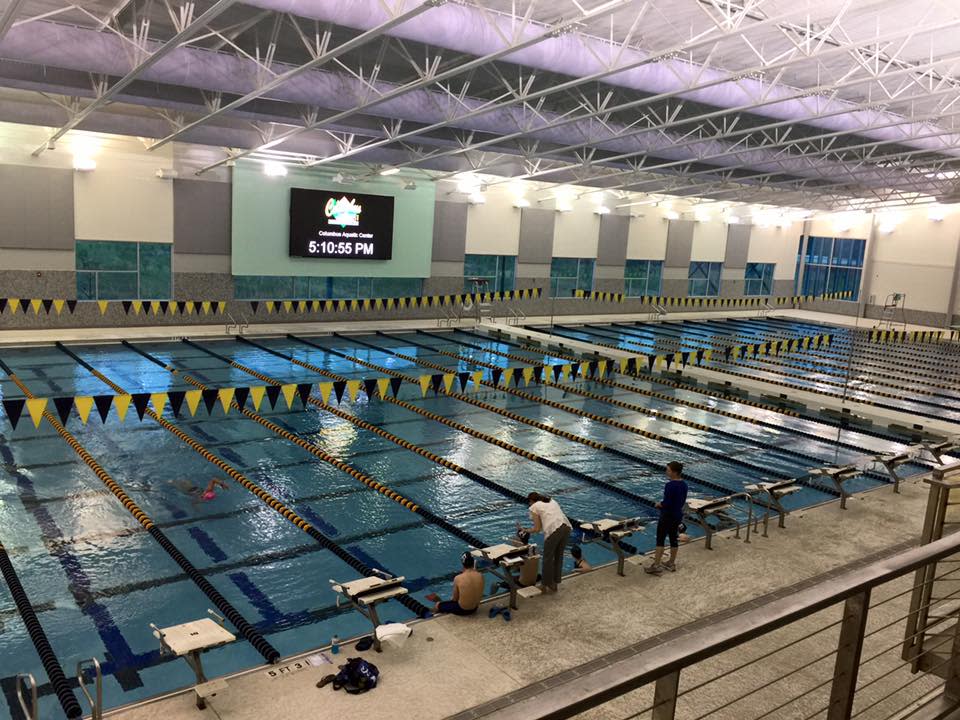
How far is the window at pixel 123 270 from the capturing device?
21.1 meters

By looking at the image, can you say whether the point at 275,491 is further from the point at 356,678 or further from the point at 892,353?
the point at 892,353

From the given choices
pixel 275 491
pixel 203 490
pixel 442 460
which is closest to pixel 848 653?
pixel 275 491

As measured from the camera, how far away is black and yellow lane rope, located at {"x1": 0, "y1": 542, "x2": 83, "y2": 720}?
534cm

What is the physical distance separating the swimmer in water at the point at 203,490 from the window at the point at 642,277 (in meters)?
25.5

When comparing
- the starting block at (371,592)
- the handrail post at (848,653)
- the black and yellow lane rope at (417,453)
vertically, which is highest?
the handrail post at (848,653)

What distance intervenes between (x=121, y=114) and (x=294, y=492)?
12874 millimetres

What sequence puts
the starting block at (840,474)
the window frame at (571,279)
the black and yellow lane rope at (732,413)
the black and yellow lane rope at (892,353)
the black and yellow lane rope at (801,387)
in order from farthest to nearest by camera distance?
the window frame at (571,279)
the black and yellow lane rope at (892,353)
the black and yellow lane rope at (801,387)
the black and yellow lane rope at (732,413)
the starting block at (840,474)

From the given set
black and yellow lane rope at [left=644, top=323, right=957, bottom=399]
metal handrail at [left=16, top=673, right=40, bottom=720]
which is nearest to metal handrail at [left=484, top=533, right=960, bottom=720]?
metal handrail at [left=16, top=673, right=40, bottom=720]

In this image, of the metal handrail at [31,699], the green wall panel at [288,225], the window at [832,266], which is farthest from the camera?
the window at [832,266]

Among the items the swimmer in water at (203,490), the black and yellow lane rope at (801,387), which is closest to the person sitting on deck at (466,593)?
the swimmer in water at (203,490)

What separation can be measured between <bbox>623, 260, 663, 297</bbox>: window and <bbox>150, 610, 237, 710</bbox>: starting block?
2921 cm

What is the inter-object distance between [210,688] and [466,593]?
2169mm

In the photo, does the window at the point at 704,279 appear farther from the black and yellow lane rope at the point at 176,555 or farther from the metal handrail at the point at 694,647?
the metal handrail at the point at 694,647

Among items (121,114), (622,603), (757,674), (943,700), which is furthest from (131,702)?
(121,114)
